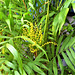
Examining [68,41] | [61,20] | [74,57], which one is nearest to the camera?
[61,20]

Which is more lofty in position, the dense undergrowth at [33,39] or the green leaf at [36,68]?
the dense undergrowth at [33,39]

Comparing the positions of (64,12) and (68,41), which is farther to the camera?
(68,41)

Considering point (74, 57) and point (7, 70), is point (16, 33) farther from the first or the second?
point (74, 57)

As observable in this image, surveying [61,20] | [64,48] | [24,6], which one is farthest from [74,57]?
[24,6]

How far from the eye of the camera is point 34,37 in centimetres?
54

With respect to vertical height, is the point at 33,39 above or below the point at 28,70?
above

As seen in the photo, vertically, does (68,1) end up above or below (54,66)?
above

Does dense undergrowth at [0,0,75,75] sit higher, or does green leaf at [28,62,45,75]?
dense undergrowth at [0,0,75,75]

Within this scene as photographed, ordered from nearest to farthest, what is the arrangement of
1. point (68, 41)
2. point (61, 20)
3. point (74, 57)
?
point (61, 20), point (74, 57), point (68, 41)

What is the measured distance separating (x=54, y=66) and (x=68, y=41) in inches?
7.5

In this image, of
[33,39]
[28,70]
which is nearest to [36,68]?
[28,70]

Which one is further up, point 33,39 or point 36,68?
point 33,39

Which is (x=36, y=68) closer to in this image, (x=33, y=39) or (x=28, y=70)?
(x=28, y=70)

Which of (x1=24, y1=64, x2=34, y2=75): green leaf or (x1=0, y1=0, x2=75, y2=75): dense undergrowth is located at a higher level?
(x1=0, y1=0, x2=75, y2=75): dense undergrowth
